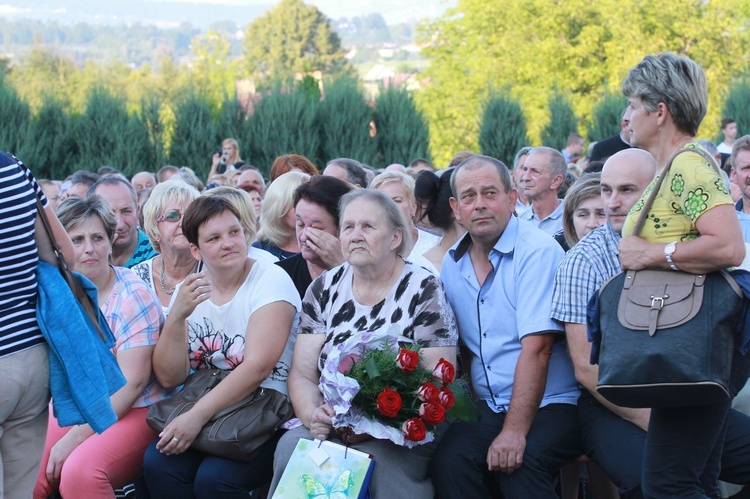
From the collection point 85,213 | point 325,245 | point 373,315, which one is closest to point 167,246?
point 85,213

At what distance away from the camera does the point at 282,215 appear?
18.7ft

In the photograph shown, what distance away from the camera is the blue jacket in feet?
10.6

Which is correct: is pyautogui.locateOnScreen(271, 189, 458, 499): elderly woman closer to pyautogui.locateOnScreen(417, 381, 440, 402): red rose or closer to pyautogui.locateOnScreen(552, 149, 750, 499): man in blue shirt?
pyautogui.locateOnScreen(417, 381, 440, 402): red rose

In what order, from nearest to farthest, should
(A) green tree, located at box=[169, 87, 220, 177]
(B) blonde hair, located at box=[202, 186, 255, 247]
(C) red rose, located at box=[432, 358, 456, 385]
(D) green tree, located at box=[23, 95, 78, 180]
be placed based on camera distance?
(C) red rose, located at box=[432, 358, 456, 385] < (B) blonde hair, located at box=[202, 186, 255, 247] < (D) green tree, located at box=[23, 95, 78, 180] < (A) green tree, located at box=[169, 87, 220, 177]

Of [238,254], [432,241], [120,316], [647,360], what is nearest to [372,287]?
[238,254]

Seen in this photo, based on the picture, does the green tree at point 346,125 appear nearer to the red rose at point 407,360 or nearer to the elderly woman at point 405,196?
the elderly woman at point 405,196

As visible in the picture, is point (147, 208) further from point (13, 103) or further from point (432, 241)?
point (13, 103)

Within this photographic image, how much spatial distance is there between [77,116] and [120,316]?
12.9m

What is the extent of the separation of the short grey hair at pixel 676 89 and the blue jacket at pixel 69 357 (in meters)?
2.35

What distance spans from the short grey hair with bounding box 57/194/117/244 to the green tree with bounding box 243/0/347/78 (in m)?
77.4

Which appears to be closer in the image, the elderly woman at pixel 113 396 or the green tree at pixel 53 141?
the elderly woman at pixel 113 396

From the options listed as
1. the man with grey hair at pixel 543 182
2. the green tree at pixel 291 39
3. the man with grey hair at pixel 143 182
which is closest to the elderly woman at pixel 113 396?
the man with grey hair at pixel 543 182

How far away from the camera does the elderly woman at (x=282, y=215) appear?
18.5 feet

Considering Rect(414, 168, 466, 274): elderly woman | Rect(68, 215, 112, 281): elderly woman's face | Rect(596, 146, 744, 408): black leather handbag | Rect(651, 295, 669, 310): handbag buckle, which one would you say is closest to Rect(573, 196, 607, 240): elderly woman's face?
Rect(414, 168, 466, 274): elderly woman
